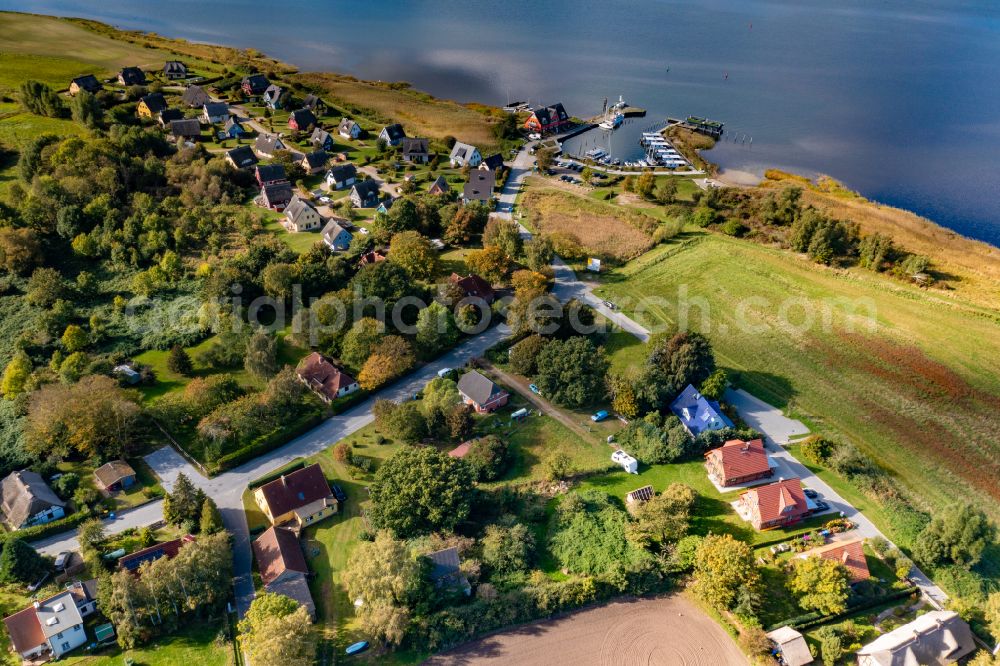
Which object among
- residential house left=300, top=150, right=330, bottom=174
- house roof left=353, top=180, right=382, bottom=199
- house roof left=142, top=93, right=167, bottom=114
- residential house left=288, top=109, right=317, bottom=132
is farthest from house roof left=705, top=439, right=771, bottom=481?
house roof left=142, top=93, right=167, bottom=114

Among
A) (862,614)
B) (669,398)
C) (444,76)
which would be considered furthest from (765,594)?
(444,76)

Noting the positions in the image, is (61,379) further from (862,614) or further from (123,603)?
(862,614)

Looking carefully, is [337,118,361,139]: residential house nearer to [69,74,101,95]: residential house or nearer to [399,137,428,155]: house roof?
[399,137,428,155]: house roof

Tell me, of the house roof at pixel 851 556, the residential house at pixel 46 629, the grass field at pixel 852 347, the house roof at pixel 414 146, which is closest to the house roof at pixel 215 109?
the house roof at pixel 414 146

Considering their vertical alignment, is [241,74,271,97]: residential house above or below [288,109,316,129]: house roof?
above

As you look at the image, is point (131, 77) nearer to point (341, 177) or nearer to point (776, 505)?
point (341, 177)

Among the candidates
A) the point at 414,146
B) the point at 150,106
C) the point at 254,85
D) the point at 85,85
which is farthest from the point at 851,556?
the point at 85,85
